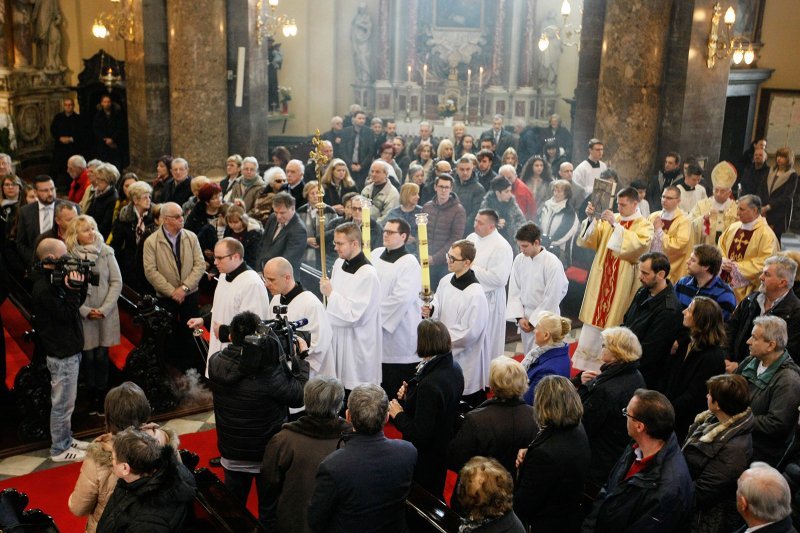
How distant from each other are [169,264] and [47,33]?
12.2 m

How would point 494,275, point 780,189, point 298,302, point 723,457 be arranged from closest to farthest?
1. point 723,457
2. point 298,302
3. point 494,275
4. point 780,189

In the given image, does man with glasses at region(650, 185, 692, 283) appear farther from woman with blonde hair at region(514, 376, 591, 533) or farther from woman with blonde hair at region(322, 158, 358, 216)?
woman with blonde hair at region(514, 376, 591, 533)

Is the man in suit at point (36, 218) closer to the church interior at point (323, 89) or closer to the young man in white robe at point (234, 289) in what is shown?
the church interior at point (323, 89)

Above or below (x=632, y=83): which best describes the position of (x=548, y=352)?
below

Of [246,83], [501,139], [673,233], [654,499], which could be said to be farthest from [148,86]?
[654,499]

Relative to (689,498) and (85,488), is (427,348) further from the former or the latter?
(85,488)

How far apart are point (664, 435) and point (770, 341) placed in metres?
1.37

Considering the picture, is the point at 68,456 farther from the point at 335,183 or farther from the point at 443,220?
the point at 335,183

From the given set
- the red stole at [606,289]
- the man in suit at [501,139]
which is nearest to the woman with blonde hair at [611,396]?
the red stole at [606,289]

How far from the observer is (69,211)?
742cm

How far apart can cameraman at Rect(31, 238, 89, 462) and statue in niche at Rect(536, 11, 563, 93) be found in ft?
54.3

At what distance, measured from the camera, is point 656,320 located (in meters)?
6.05

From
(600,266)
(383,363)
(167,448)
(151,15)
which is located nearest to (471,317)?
(383,363)

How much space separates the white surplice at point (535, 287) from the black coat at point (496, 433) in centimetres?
255
